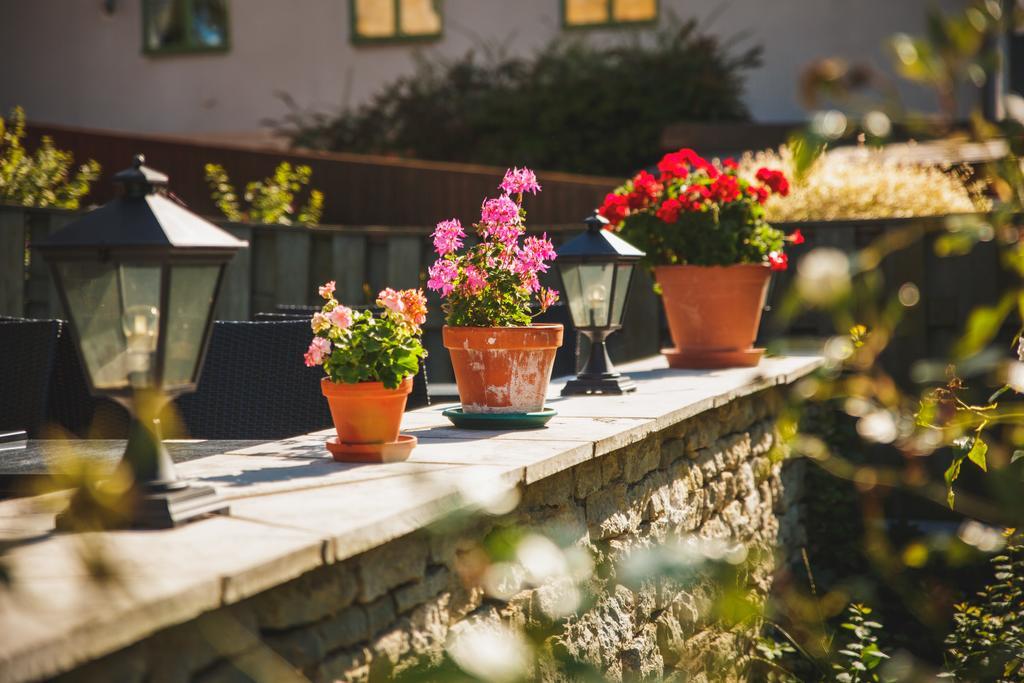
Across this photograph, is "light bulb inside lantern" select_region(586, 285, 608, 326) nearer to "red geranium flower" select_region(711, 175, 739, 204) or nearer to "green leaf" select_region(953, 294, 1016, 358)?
"red geranium flower" select_region(711, 175, 739, 204)

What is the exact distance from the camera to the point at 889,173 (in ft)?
23.1

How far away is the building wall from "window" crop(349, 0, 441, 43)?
0.12m

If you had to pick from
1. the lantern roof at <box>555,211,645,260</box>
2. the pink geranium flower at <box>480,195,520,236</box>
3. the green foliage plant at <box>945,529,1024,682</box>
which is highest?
the pink geranium flower at <box>480,195,520,236</box>

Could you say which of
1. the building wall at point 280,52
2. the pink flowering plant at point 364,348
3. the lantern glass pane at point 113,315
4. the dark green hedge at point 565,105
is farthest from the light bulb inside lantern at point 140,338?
the building wall at point 280,52

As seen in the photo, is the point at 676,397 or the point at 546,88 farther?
the point at 546,88

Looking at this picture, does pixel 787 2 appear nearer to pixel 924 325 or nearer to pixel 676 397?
pixel 924 325

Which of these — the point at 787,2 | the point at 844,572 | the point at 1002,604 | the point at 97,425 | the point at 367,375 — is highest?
the point at 787,2

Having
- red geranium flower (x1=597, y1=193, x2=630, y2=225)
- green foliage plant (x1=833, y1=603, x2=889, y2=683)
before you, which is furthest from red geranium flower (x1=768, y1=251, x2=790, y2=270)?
green foliage plant (x1=833, y1=603, x2=889, y2=683)

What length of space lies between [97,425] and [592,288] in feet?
5.10

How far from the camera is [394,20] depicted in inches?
534

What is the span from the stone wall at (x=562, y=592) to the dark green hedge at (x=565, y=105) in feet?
26.0

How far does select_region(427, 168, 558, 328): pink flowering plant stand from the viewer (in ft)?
9.54

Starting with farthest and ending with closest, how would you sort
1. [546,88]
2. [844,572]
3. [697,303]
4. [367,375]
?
[546,88], [844,572], [697,303], [367,375]

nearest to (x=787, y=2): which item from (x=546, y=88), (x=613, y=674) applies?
(x=546, y=88)
